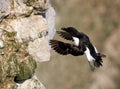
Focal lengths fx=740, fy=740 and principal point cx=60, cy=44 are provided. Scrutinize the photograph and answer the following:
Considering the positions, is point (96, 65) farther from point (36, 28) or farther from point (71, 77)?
point (71, 77)

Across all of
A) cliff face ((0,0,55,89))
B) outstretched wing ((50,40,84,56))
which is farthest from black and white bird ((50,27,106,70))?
cliff face ((0,0,55,89))

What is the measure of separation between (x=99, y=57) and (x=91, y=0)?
22.3 meters

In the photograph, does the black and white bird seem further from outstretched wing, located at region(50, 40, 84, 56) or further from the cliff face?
the cliff face

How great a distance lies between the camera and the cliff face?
11562 millimetres

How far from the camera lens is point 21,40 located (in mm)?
11781

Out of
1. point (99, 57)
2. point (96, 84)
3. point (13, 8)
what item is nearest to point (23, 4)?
point (13, 8)

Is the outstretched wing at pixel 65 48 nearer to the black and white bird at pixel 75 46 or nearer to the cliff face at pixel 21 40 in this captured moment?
the black and white bird at pixel 75 46

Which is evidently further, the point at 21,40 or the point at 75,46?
the point at 21,40

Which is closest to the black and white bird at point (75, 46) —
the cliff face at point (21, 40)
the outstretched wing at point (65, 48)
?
the outstretched wing at point (65, 48)

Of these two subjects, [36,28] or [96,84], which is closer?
[36,28]

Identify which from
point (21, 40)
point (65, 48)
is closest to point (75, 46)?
point (65, 48)

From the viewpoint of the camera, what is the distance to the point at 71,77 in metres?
33.1

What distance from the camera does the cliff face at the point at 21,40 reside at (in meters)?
11.6

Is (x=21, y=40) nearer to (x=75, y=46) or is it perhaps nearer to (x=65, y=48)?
(x=65, y=48)
